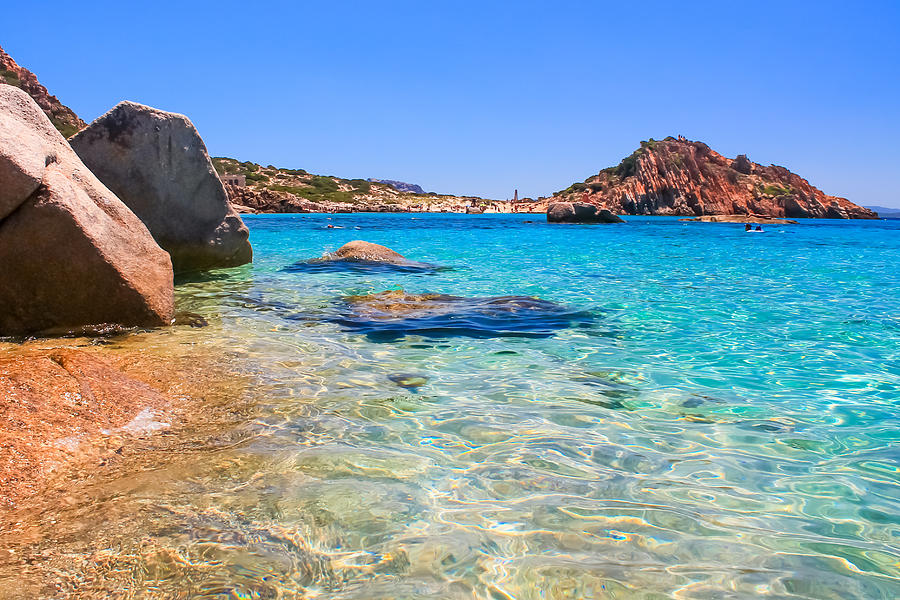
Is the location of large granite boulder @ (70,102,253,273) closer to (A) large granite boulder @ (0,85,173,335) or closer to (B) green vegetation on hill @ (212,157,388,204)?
(A) large granite boulder @ (0,85,173,335)

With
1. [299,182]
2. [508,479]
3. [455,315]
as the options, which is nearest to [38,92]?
[299,182]

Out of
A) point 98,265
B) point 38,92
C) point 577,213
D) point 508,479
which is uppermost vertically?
point 38,92

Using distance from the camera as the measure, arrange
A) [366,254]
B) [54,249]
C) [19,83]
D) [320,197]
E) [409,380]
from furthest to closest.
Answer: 1. [320,197]
2. [19,83]
3. [366,254]
4. [54,249]
5. [409,380]

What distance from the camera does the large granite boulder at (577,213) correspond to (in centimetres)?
5244

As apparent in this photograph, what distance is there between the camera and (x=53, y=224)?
19.2 ft

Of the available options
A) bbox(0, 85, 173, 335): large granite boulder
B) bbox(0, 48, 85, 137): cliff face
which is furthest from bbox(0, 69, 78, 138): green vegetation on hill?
bbox(0, 85, 173, 335): large granite boulder

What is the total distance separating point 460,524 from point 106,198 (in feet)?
20.4

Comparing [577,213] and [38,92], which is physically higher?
[38,92]

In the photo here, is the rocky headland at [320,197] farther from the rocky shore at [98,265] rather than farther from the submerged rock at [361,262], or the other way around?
the rocky shore at [98,265]

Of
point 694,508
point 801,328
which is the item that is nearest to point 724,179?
point 801,328

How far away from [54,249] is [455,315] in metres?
4.66

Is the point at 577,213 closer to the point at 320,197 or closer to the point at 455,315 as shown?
the point at 455,315

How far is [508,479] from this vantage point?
3275mm

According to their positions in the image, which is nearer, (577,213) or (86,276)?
(86,276)
